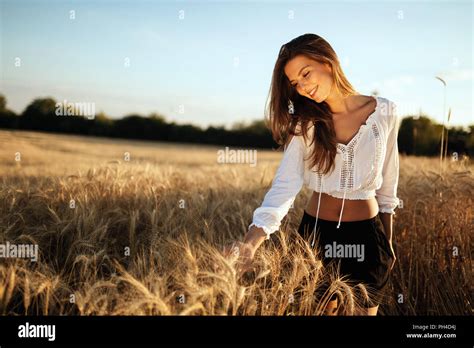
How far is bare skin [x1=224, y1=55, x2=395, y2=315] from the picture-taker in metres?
1.90

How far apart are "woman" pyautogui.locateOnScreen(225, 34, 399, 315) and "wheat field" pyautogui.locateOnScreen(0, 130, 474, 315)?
138mm

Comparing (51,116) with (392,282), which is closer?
(392,282)

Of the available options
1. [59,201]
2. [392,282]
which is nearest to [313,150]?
[392,282]

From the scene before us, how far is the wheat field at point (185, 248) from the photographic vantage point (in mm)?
1641

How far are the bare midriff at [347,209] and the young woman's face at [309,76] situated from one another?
1.64 ft

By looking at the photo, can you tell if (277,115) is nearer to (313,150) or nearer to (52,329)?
(313,150)

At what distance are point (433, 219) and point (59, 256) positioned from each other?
2.56m

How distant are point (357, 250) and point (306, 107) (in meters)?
0.76

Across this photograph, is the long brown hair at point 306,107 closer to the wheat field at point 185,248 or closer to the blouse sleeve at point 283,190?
the blouse sleeve at point 283,190

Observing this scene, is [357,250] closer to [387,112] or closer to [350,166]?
[350,166]

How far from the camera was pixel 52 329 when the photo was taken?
157cm

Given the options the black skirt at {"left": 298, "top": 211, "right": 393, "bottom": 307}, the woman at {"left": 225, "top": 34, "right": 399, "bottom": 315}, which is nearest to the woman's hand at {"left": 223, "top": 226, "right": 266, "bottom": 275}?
the woman at {"left": 225, "top": 34, "right": 399, "bottom": 315}

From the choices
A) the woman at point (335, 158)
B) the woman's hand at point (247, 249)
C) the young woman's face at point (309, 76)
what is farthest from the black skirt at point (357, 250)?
the young woman's face at point (309, 76)

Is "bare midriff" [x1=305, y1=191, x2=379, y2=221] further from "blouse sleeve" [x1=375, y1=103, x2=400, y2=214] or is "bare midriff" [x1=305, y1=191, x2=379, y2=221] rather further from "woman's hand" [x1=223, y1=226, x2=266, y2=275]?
"woman's hand" [x1=223, y1=226, x2=266, y2=275]
